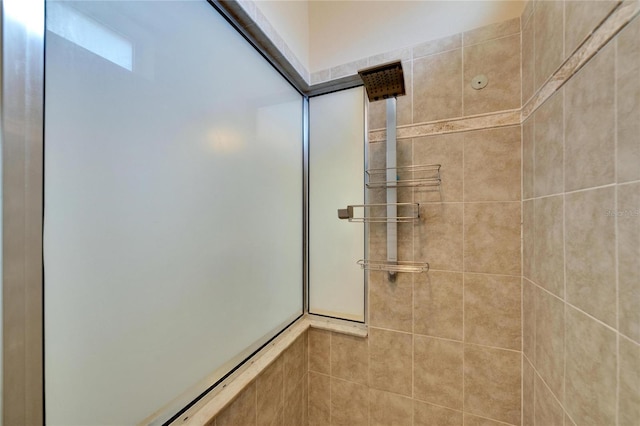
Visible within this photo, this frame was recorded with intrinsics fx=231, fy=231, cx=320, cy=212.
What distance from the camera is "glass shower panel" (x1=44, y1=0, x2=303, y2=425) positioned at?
1.50 feet

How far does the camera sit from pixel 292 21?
1205 mm

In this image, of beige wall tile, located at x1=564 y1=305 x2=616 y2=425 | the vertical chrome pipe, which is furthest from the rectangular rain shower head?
beige wall tile, located at x1=564 y1=305 x2=616 y2=425

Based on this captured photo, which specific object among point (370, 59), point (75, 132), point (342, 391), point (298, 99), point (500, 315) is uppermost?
point (370, 59)

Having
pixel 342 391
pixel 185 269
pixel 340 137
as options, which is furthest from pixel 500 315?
pixel 185 269

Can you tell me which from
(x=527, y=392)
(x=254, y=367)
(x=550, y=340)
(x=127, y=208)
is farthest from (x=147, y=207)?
(x=527, y=392)

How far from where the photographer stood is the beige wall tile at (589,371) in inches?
20.5

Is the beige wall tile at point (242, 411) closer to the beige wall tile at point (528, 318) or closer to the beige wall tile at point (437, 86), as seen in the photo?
the beige wall tile at point (528, 318)

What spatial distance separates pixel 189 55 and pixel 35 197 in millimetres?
556

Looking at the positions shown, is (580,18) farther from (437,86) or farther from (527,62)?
(437,86)

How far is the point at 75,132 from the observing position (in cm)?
47

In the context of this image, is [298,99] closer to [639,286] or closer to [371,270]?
[371,270]

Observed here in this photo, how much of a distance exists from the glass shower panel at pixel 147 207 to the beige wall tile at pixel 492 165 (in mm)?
923

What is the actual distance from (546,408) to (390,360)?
1.82 ft

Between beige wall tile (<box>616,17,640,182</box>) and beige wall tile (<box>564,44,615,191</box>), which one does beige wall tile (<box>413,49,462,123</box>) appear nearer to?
beige wall tile (<box>564,44,615,191</box>)
